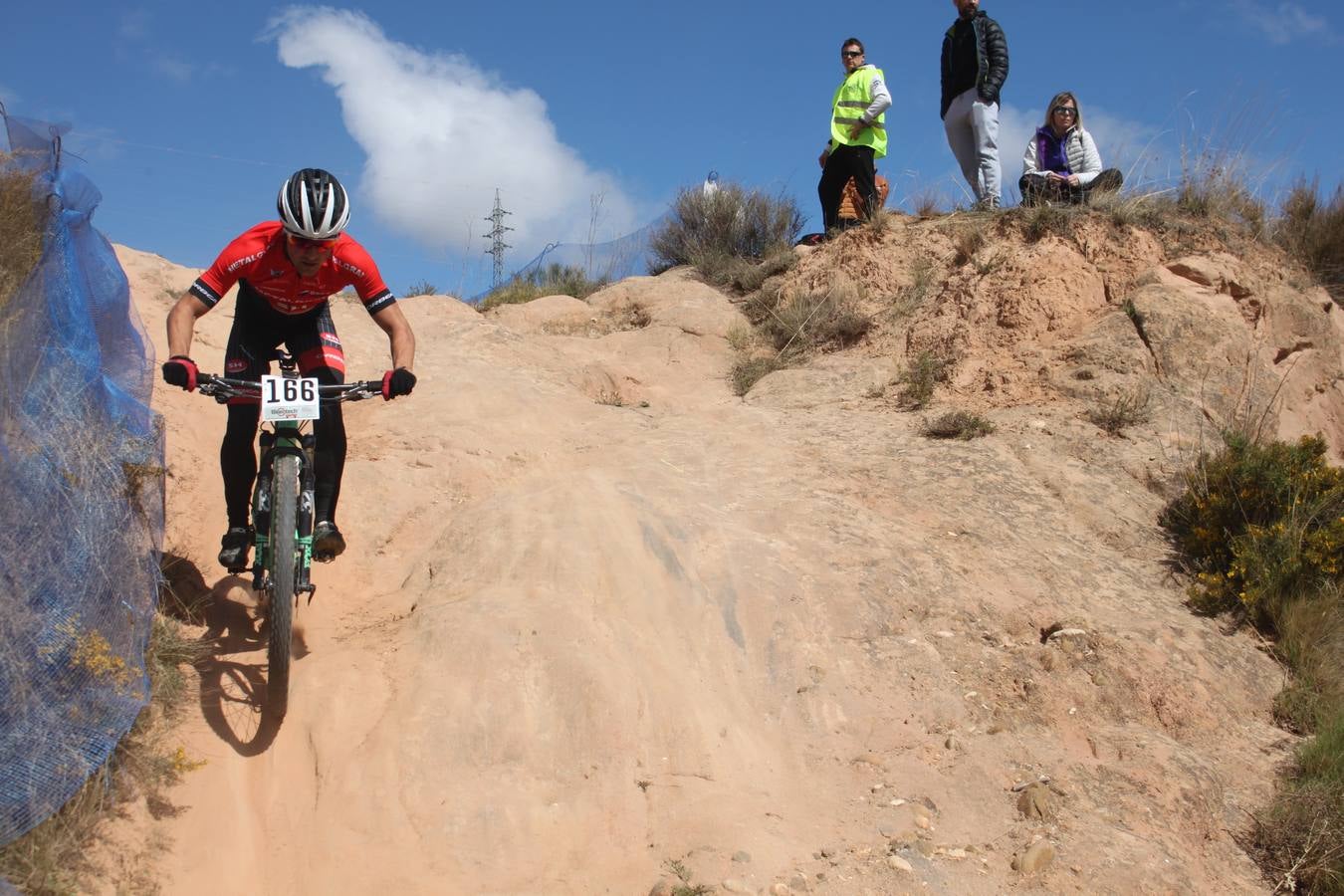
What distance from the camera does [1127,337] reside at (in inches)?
317

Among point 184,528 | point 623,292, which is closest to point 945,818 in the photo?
point 184,528

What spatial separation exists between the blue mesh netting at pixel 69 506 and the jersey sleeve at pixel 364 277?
3.29 ft

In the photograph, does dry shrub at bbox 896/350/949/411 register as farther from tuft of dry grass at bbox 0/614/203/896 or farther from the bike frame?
tuft of dry grass at bbox 0/614/203/896

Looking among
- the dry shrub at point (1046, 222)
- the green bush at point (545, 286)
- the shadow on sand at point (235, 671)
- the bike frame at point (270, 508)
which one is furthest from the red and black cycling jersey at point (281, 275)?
the green bush at point (545, 286)

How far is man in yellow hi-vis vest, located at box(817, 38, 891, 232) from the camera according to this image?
950 centimetres

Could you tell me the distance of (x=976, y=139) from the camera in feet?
30.2

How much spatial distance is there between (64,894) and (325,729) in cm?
110

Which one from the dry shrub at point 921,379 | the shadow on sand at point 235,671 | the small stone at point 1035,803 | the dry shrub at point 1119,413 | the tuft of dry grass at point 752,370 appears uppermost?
the tuft of dry grass at point 752,370

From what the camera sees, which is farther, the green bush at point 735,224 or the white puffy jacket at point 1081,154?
the green bush at point 735,224

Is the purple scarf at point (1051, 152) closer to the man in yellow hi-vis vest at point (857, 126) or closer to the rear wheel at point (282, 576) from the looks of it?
the man in yellow hi-vis vest at point (857, 126)

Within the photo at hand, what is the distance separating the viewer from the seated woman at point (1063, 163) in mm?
8945

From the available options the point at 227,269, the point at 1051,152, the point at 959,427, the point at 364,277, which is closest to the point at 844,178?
the point at 1051,152

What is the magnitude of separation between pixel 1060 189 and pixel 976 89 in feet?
3.77

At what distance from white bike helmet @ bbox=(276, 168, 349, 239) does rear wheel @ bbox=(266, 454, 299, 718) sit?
3.05 feet
